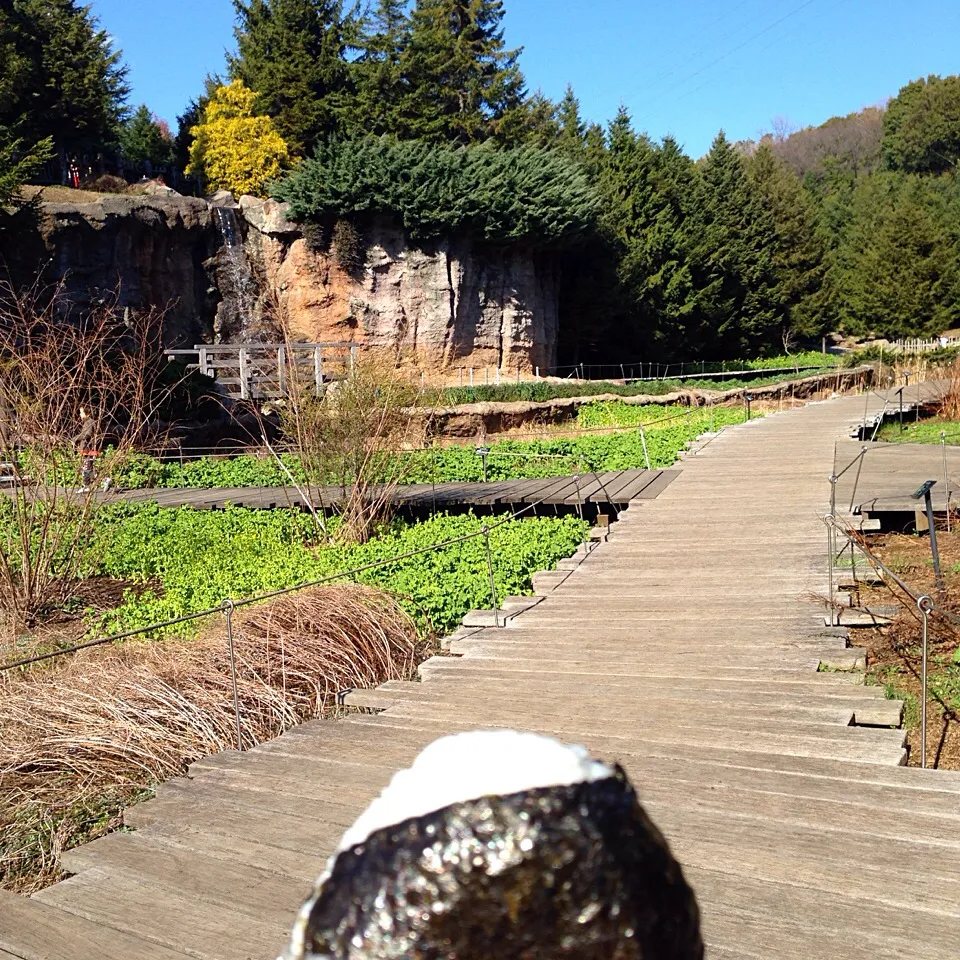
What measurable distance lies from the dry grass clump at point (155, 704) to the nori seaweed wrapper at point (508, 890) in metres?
4.22

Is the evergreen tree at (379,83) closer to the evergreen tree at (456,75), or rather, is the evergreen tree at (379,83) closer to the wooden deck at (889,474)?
the evergreen tree at (456,75)

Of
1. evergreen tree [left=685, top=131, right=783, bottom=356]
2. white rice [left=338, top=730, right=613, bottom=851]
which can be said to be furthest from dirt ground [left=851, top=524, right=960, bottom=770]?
evergreen tree [left=685, top=131, right=783, bottom=356]

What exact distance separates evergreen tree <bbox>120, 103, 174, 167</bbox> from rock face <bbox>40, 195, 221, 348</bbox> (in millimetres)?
14828

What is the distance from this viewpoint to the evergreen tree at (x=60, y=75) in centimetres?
3281

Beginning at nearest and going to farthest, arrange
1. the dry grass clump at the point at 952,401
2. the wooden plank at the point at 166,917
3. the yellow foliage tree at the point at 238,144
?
the wooden plank at the point at 166,917 → the dry grass clump at the point at 952,401 → the yellow foliage tree at the point at 238,144

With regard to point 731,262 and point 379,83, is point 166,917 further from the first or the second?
point 731,262

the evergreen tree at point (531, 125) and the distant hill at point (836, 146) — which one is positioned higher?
the distant hill at point (836, 146)

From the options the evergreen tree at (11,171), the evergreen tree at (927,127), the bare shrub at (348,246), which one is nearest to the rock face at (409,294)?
the bare shrub at (348,246)

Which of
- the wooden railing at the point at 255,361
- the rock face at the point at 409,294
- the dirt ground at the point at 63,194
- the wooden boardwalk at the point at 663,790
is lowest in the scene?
the wooden boardwalk at the point at 663,790

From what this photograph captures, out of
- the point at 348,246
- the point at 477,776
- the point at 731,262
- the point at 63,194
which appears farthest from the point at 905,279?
the point at 477,776

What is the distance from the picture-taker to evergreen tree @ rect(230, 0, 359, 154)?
36.7m

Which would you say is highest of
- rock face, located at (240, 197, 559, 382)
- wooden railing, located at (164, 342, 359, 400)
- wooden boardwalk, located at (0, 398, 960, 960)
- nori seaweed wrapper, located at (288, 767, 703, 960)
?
rock face, located at (240, 197, 559, 382)

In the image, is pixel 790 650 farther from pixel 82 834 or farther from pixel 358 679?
pixel 82 834

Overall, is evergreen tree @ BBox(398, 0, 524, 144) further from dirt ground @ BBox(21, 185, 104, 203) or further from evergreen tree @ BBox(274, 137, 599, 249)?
dirt ground @ BBox(21, 185, 104, 203)
